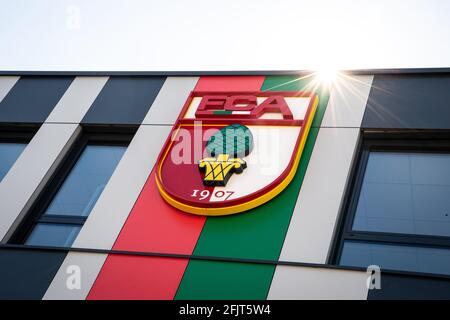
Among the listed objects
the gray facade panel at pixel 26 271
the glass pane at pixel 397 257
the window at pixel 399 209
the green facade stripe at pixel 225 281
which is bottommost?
the gray facade panel at pixel 26 271

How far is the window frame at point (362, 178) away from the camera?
413 centimetres

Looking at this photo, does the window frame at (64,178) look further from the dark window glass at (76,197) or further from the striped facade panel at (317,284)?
the striped facade panel at (317,284)

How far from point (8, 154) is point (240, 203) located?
112 inches

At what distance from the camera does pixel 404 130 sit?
4789 mm

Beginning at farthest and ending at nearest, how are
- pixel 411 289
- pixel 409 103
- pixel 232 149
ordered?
pixel 409 103, pixel 232 149, pixel 411 289

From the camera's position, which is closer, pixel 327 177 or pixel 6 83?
pixel 327 177

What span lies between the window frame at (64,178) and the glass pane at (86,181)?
0.05m

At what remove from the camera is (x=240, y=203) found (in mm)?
4344

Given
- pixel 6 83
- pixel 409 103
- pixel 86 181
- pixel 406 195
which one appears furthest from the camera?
pixel 6 83

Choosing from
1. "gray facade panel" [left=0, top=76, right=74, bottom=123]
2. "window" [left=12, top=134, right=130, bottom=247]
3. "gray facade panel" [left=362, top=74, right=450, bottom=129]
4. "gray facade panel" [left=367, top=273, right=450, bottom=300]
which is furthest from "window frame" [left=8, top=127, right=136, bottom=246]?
"gray facade panel" [left=367, top=273, right=450, bottom=300]

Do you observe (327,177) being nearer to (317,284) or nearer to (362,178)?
(362,178)

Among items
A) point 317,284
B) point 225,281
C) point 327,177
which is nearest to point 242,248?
point 225,281

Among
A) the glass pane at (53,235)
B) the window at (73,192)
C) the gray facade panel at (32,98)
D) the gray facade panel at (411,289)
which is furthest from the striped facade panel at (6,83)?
the gray facade panel at (411,289)
